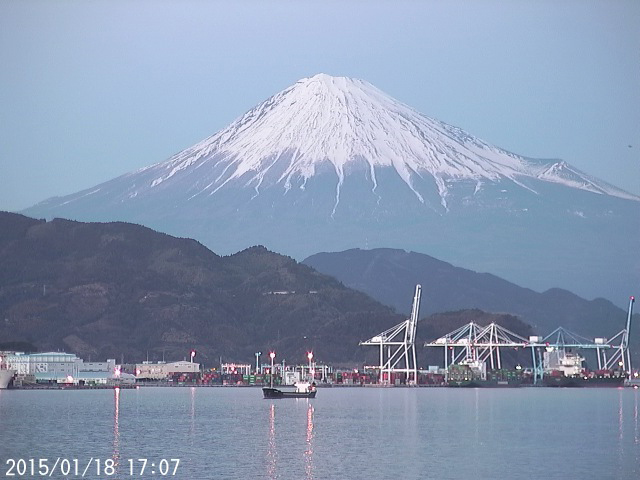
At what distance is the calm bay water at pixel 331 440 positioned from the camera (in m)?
66.6

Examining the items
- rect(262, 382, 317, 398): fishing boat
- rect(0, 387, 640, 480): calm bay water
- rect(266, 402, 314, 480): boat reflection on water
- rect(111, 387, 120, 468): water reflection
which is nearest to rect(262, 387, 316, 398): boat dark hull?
rect(262, 382, 317, 398): fishing boat

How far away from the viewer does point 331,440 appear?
3255 inches

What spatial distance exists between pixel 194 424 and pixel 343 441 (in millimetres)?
17023

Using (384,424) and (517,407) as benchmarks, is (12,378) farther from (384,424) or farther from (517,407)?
(384,424)

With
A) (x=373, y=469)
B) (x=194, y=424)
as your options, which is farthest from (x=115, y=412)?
(x=373, y=469)

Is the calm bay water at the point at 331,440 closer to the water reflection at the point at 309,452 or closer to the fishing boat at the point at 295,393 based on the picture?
the water reflection at the point at 309,452

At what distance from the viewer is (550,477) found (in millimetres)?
64812

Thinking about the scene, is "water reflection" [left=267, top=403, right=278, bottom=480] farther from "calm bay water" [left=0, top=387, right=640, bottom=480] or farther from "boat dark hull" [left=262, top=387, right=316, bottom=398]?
"boat dark hull" [left=262, top=387, right=316, bottom=398]

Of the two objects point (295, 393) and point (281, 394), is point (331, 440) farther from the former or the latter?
point (295, 393)

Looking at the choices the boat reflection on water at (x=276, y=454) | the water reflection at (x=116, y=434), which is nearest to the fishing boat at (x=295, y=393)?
the water reflection at (x=116, y=434)

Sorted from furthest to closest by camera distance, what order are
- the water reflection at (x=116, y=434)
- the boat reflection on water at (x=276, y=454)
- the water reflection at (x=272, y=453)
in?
the water reflection at (x=116, y=434) < the water reflection at (x=272, y=453) < the boat reflection on water at (x=276, y=454)

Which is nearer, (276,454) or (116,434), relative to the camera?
(276,454)

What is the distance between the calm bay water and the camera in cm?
6662

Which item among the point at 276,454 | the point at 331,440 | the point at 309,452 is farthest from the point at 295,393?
the point at 276,454
